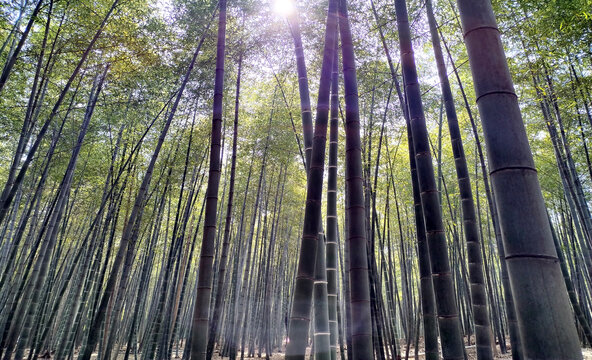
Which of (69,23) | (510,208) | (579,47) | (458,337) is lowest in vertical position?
(458,337)

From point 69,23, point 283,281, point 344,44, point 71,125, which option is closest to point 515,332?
point 344,44

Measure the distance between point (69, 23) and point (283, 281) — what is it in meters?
11.6

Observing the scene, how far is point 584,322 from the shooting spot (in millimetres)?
5953

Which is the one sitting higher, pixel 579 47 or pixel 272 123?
pixel 272 123

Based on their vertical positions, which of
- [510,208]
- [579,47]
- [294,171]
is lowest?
[510,208]

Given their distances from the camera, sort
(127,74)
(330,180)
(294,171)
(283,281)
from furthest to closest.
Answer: (283,281)
(294,171)
(127,74)
(330,180)

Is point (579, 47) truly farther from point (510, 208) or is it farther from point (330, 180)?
point (510, 208)

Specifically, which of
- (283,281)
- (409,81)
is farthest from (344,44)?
(283,281)

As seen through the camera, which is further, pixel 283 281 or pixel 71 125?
pixel 283 281

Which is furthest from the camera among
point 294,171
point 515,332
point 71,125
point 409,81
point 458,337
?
point 294,171

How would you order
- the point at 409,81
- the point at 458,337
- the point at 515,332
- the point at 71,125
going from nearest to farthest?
the point at 458,337 → the point at 409,81 → the point at 515,332 → the point at 71,125

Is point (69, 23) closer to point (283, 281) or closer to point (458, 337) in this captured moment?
point (458, 337)

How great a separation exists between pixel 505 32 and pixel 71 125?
772 centimetres

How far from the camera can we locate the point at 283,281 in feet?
46.2
